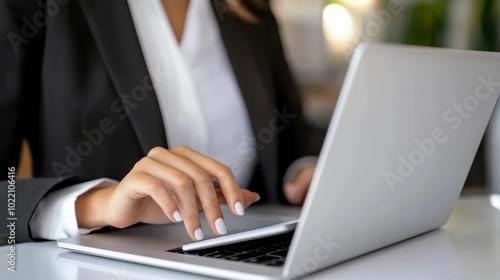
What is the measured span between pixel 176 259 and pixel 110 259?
0.34 feet

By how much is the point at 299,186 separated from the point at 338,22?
2419 millimetres

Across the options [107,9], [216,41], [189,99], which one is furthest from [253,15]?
[107,9]

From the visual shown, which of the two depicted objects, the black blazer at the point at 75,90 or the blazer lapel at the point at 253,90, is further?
the blazer lapel at the point at 253,90

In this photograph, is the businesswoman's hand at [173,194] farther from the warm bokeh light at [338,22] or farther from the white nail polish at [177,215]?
the warm bokeh light at [338,22]

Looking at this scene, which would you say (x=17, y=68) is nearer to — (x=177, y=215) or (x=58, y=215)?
(x=58, y=215)

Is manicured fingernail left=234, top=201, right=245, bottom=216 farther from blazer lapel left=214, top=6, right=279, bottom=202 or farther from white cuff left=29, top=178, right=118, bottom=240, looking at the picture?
blazer lapel left=214, top=6, right=279, bottom=202

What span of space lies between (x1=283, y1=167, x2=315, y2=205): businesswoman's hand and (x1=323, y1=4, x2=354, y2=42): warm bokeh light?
93.4 inches

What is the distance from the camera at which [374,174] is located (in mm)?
592

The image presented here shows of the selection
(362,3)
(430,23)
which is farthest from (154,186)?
(362,3)

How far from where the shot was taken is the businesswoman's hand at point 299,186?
1.12 meters

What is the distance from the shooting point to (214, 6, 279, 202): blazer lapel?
1.36 meters

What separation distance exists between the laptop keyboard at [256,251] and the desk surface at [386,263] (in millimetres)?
41

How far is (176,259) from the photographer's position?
0.63m

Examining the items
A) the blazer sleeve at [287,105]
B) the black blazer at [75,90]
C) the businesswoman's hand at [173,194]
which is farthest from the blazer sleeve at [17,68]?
the blazer sleeve at [287,105]
